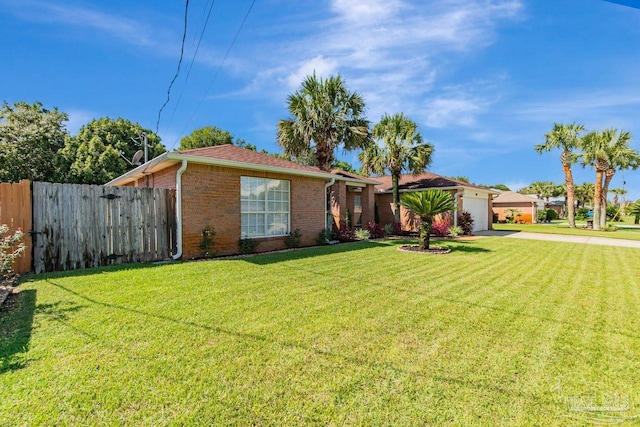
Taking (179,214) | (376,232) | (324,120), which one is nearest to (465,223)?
(376,232)

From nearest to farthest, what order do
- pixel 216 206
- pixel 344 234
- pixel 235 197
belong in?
pixel 216 206 → pixel 235 197 → pixel 344 234

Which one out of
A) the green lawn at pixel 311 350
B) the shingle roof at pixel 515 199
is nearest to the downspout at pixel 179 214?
the green lawn at pixel 311 350

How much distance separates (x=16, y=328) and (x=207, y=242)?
17.5ft

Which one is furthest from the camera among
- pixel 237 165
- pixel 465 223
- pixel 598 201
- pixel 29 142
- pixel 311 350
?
pixel 598 201

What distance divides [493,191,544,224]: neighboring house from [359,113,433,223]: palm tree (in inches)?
937

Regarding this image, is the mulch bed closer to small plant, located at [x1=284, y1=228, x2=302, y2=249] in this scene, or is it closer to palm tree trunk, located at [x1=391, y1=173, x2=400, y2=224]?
small plant, located at [x1=284, y1=228, x2=302, y2=249]

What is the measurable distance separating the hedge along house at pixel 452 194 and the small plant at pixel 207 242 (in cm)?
1285

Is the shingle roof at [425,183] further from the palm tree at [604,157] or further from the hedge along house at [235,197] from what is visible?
the palm tree at [604,157]

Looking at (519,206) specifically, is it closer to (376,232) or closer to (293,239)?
(376,232)

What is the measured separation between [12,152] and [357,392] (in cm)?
2900

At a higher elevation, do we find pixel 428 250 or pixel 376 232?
pixel 376 232

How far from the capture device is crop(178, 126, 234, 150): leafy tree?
3406 centimetres

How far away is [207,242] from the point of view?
29.6 feet

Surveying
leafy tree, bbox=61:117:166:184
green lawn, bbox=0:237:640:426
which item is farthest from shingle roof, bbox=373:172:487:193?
leafy tree, bbox=61:117:166:184
